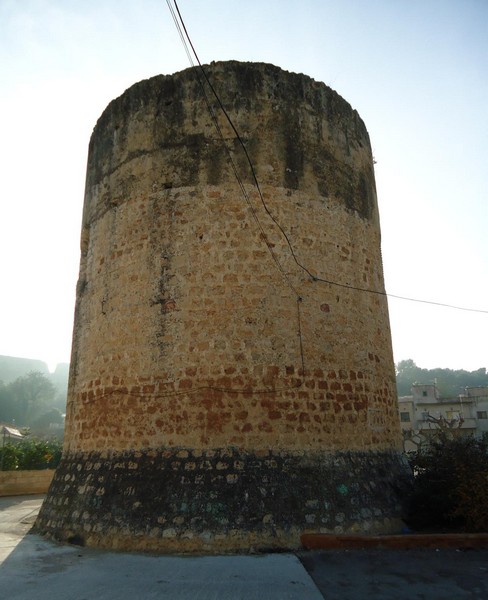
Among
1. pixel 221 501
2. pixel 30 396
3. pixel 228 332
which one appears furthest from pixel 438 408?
pixel 30 396

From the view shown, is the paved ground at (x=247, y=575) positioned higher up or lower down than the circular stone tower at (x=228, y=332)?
lower down

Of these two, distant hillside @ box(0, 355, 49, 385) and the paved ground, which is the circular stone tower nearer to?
the paved ground

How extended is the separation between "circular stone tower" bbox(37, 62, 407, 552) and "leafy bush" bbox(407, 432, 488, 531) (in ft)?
1.21

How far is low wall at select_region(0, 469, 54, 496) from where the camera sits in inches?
582

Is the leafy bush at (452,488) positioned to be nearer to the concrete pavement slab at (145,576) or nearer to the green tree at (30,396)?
the concrete pavement slab at (145,576)

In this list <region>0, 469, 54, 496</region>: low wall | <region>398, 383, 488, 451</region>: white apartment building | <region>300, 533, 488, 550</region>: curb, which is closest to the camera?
<region>300, 533, 488, 550</region>: curb

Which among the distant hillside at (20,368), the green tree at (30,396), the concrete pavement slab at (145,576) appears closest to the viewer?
the concrete pavement slab at (145,576)

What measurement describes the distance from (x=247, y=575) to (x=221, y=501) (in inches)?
50.1

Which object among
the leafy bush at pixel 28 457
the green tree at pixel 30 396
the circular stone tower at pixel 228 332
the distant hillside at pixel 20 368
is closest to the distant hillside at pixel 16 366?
the distant hillside at pixel 20 368

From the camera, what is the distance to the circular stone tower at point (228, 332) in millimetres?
6367

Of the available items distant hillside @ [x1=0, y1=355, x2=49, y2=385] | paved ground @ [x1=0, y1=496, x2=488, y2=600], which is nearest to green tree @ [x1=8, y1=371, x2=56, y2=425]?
distant hillside @ [x1=0, y1=355, x2=49, y2=385]

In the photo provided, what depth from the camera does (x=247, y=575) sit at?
4914 millimetres

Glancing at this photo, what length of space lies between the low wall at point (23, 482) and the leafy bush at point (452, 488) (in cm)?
1223

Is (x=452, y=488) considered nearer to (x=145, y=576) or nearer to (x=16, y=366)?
(x=145, y=576)
